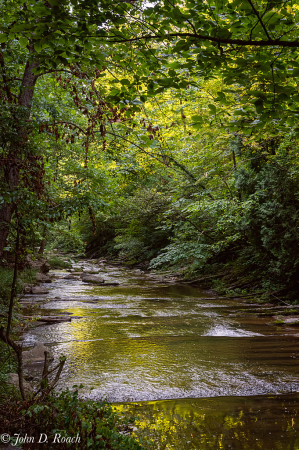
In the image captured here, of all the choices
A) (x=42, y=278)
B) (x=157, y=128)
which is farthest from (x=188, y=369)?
(x=42, y=278)

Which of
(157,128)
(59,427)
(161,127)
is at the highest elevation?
(161,127)

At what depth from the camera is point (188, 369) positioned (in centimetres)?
564

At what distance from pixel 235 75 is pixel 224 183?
11.4 m

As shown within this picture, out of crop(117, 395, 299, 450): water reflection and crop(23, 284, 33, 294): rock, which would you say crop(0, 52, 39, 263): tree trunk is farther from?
crop(23, 284, 33, 294): rock

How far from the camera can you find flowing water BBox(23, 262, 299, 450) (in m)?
3.76

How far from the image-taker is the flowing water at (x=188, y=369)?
3764 millimetres

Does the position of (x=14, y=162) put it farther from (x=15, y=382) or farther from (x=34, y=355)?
(x=34, y=355)

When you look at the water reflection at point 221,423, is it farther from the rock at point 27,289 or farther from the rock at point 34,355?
the rock at point 27,289

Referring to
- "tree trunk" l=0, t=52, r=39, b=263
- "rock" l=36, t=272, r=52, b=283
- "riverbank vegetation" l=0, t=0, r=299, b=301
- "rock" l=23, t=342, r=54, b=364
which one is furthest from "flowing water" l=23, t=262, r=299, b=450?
"rock" l=36, t=272, r=52, b=283

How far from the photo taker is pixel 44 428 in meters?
2.77

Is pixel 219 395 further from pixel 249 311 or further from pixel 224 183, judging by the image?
pixel 224 183

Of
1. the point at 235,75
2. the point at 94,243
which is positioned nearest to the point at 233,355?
the point at 235,75

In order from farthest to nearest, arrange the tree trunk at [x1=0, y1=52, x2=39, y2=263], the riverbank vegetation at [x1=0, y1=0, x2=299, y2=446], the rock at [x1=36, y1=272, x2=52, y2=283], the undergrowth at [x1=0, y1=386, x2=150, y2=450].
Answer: the rock at [x1=36, y1=272, x2=52, y2=283] → the tree trunk at [x1=0, y1=52, x2=39, y2=263] → the riverbank vegetation at [x1=0, y1=0, x2=299, y2=446] → the undergrowth at [x1=0, y1=386, x2=150, y2=450]

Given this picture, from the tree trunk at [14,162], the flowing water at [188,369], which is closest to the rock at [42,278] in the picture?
the flowing water at [188,369]
